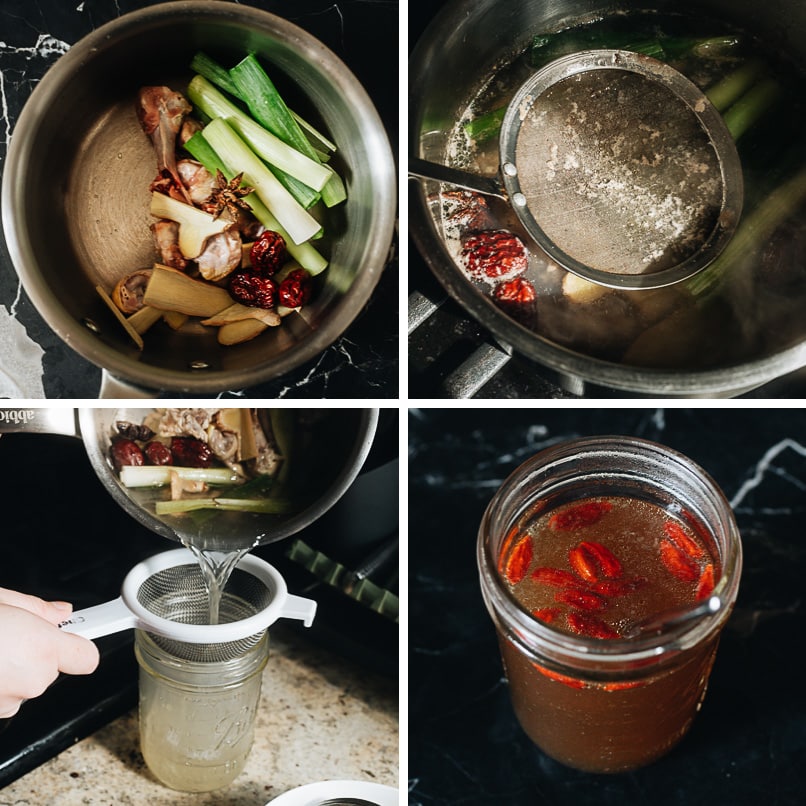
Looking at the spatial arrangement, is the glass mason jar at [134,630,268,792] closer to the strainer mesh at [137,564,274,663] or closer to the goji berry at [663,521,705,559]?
the strainer mesh at [137,564,274,663]

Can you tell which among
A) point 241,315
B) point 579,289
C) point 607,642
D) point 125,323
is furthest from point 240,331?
point 607,642

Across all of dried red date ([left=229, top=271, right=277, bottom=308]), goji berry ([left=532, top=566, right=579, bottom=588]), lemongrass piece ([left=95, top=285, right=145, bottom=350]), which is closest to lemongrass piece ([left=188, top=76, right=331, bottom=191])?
dried red date ([left=229, top=271, right=277, bottom=308])

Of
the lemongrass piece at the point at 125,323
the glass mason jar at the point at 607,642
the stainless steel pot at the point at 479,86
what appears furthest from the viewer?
the lemongrass piece at the point at 125,323

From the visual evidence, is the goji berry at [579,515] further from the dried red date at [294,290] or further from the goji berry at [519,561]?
the dried red date at [294,290]

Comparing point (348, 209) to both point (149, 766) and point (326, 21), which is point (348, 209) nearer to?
point (326, 21)

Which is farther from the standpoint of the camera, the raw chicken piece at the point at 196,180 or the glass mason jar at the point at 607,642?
the raw chicken piece at the point at 196,180

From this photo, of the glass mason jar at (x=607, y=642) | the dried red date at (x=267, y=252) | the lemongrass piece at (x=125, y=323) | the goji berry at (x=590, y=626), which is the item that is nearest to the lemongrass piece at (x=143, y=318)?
the lemongrass piece at (x=125, y=323)
